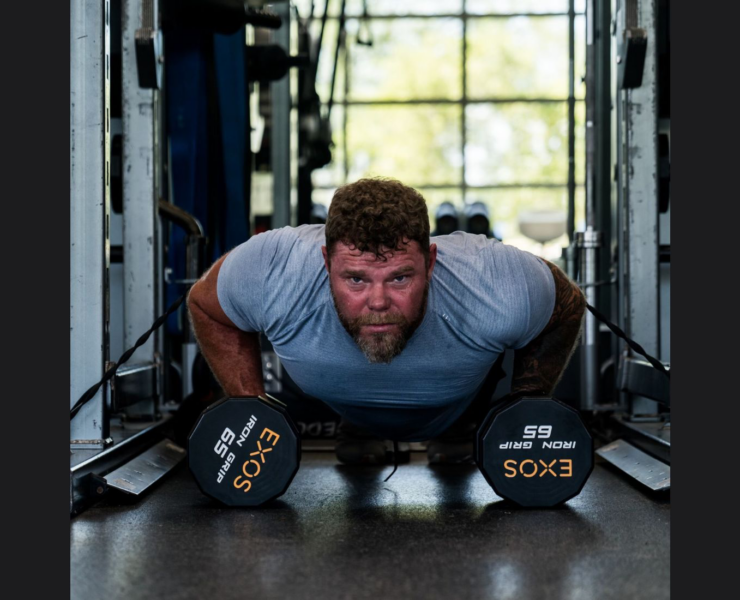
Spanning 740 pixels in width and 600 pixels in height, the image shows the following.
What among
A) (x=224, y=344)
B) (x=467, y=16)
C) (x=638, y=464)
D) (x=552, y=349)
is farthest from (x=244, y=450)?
(x=467, y=16)

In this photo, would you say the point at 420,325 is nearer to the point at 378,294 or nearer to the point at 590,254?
the point at 378,294

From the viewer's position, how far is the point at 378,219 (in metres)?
1.75

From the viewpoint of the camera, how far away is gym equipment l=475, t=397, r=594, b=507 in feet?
Answer: 6.23

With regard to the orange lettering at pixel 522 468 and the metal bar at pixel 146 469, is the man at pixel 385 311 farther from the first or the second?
the metal bar at pixel 146 469

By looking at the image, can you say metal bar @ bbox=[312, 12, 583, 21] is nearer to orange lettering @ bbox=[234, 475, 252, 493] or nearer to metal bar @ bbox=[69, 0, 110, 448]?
metal bar @ bbox=[69, 0, 110, 448]

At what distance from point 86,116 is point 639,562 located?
59.0 inches

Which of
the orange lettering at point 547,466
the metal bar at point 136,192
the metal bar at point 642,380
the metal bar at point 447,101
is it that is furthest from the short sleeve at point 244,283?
the metal bar at point 447,101

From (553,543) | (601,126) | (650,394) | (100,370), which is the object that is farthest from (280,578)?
(601,126)

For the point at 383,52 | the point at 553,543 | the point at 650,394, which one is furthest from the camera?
the point at 383,52

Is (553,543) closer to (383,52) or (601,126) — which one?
(601,126)

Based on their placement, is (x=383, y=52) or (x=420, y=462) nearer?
(x=420, y=462)

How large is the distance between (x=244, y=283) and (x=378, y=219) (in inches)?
13.8

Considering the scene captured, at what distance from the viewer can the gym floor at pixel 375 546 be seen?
1.38 metres

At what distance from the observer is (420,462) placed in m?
2.69
